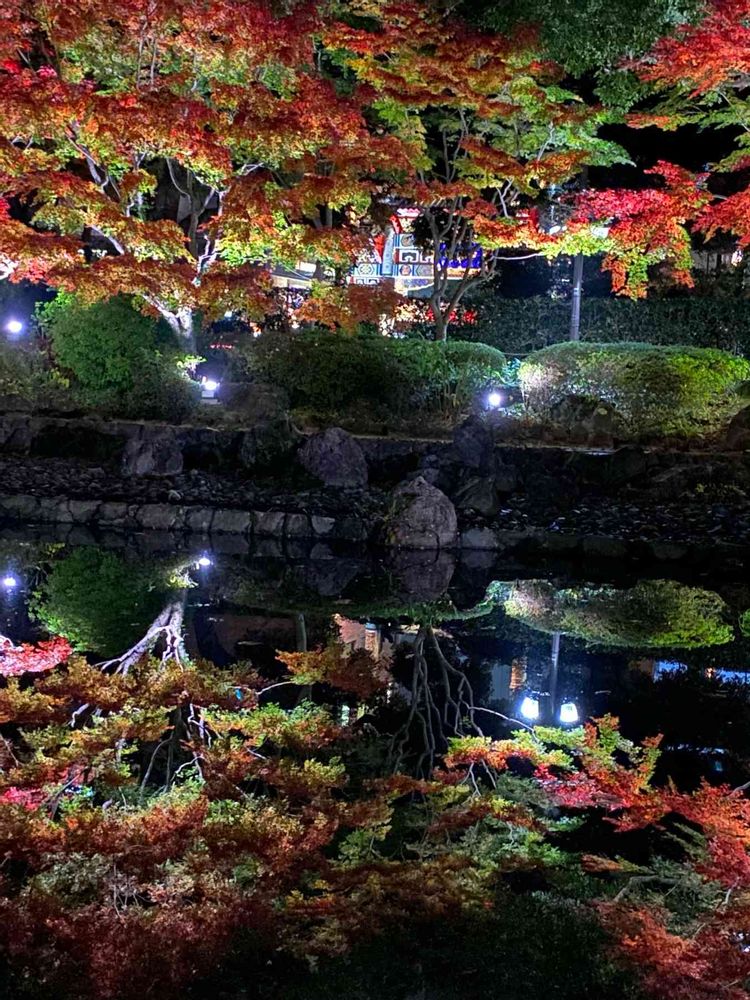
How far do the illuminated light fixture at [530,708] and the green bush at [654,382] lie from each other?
847cm

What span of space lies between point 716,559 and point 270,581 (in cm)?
504

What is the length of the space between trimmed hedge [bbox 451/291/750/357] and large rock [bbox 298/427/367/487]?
6661 mm

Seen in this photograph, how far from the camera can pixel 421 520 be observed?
1066 centimetres

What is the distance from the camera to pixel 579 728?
520 cm

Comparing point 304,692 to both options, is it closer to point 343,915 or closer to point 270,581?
point 343,915

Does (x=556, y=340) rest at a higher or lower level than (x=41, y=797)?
higher

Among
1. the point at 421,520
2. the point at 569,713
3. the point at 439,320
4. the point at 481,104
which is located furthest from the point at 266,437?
the point at 569,713

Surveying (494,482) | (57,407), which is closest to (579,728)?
(494,482)

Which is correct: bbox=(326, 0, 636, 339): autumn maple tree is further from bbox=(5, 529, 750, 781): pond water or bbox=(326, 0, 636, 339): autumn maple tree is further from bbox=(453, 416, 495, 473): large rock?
bbox=(5, 529, 750, 781): pond water

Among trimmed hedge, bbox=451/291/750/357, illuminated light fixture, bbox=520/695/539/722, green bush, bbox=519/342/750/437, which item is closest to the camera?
illuminated light fixture, bbox=520/695/539/722

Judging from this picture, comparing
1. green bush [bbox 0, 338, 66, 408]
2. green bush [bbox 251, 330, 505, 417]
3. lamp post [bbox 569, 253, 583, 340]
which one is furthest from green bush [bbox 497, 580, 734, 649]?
green bush [bbox 0, 338, 66, 408]

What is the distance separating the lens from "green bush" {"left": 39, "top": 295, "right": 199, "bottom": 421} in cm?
1359

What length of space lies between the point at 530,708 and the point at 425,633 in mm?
1701

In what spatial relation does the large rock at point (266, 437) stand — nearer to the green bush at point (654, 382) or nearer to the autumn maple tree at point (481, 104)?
the green bush at point (654, 382)
